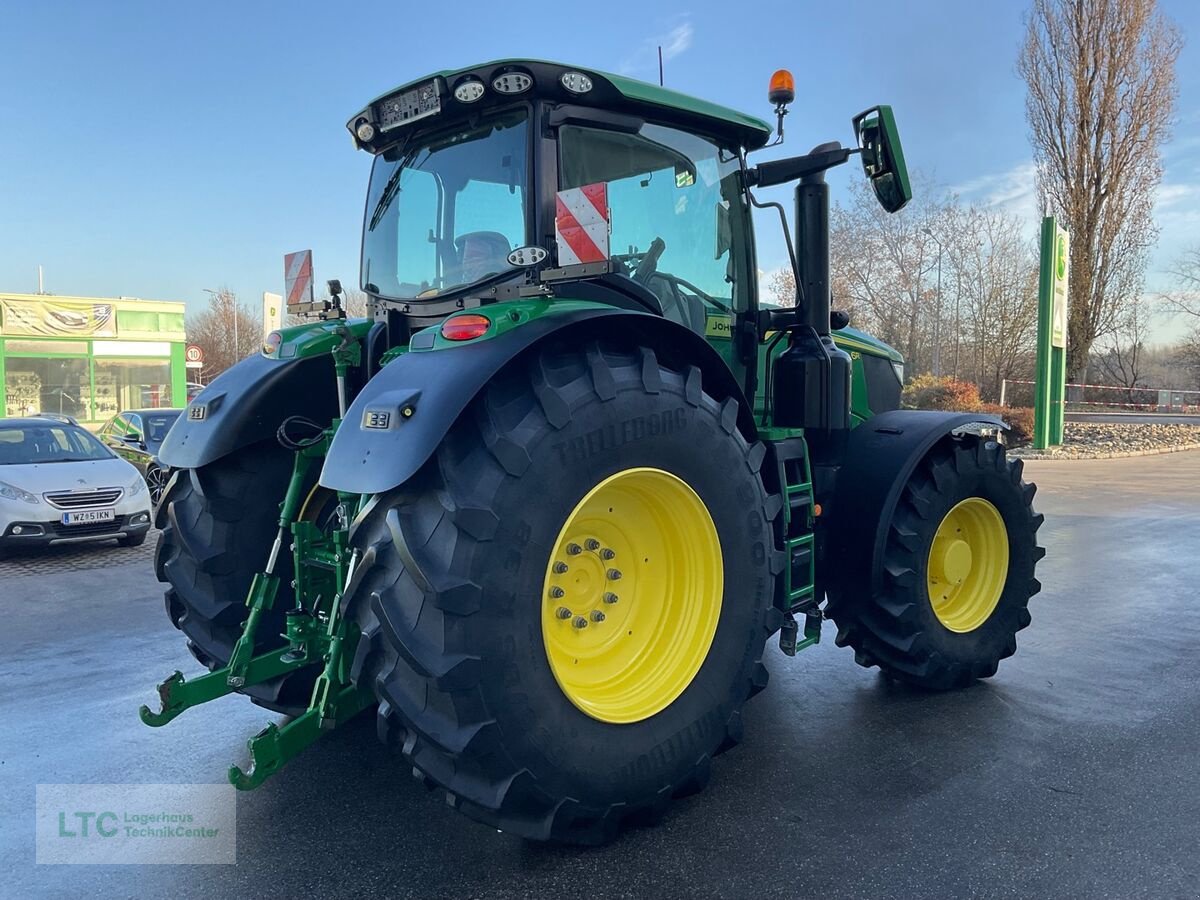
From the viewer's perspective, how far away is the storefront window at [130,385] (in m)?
30.6

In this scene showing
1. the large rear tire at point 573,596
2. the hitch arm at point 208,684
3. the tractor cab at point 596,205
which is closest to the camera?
the large rear tire at point 573,596

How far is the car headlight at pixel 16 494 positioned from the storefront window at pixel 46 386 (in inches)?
922

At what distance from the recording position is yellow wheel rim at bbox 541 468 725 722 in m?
2.97

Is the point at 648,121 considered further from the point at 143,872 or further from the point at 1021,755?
the point at 143,872

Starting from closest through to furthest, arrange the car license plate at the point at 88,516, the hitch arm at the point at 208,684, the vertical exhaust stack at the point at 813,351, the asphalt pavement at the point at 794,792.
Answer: the asphalt pavement at the point at 794,792 → the hitch arm at the point at 208,684 → the vertical exhaust stack at the point at 813,351 → the car license plate at the point at 88,516

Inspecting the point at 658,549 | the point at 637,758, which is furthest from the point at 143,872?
the point at 658,549

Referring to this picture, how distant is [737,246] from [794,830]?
8.18ft

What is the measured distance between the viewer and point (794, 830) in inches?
117

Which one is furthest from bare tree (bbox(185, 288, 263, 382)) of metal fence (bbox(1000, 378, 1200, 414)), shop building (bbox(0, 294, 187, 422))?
metal fence (bbox(1000, 378, 1200, 414))

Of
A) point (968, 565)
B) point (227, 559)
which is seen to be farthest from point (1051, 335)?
point (227, 559)

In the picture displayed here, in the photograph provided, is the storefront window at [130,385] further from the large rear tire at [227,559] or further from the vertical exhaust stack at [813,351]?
the vertical exhaust stack at [813,351]

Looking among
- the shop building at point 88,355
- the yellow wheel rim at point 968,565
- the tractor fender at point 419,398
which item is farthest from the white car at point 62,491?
the shop building at point 88,355

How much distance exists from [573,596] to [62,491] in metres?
7.99

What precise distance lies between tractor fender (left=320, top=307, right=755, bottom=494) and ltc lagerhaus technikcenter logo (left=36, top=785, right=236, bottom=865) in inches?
56.3
